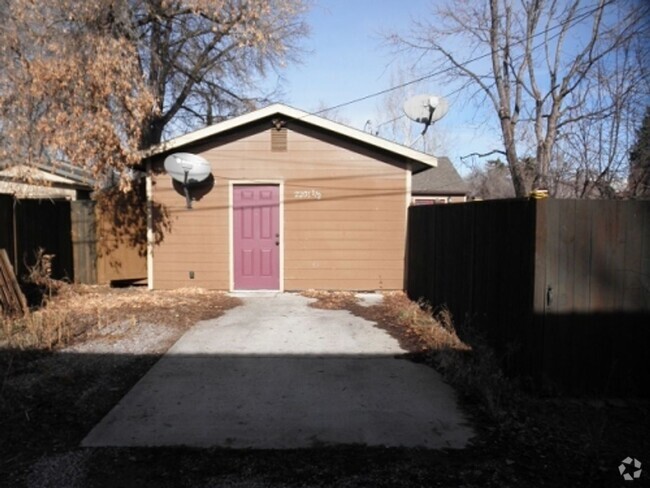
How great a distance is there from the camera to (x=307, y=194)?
31.2 feet

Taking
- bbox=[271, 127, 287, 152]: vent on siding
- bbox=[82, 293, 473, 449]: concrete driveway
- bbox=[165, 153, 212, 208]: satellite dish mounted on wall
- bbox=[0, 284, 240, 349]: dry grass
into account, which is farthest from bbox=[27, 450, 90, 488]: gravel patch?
bbox=[271, 127, 287, 152]: vent on siding

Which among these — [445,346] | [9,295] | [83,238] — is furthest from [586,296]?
[83,238]

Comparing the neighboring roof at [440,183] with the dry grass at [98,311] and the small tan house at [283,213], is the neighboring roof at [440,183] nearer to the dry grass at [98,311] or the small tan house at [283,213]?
the small tan house at [283,213]

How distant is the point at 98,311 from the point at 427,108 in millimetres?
8490

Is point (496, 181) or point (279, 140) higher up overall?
point (496, 181)

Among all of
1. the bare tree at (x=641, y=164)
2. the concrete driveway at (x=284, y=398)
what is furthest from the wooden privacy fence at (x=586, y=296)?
the bare tree at (x=641, y=164)

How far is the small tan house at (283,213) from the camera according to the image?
9453mm

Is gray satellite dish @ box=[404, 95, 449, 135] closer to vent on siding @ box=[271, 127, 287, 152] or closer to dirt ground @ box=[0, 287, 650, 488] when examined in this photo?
vent on siding @ box=[271, 127, 287, 152]

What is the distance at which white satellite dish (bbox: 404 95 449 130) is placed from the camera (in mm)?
11461

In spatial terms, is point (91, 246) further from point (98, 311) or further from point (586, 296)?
point (586, 296)

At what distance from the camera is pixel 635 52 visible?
793cm

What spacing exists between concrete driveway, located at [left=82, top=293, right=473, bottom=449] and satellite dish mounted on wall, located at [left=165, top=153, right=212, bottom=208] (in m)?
3.74

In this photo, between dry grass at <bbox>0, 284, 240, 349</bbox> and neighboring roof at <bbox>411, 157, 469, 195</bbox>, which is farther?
neighboring roof at <bbox>411, 157, 469, 195</bbox>

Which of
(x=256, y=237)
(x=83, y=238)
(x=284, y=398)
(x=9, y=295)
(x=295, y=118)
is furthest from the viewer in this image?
(x=83, y=238)
